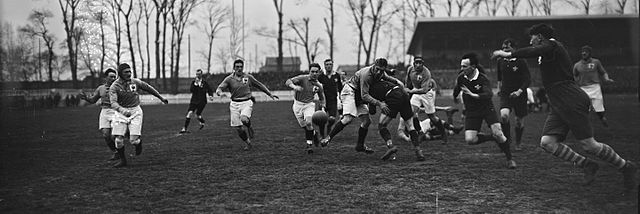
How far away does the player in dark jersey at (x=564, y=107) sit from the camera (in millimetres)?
5535

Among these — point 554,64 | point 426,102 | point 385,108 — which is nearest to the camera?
point 554,64

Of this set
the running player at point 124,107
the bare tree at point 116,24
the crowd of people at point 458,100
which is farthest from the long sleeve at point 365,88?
the bare tree at point 116,24

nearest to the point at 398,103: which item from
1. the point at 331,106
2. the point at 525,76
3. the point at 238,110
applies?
the point at 525,76

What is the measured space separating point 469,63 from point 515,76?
1.70 metres

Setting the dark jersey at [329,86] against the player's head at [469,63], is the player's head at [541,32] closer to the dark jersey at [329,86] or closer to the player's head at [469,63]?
the player's head at [469,63]

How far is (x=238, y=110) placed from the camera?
9.99 metres

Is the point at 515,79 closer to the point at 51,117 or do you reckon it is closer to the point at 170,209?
the point at 170,209

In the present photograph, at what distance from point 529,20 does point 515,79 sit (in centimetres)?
2745

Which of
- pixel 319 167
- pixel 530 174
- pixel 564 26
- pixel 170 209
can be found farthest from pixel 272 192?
pixel 564 26

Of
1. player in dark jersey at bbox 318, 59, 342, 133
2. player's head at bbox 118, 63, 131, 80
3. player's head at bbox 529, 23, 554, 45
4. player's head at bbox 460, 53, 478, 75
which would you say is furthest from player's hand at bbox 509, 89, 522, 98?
player's head at bbox 118, 63, 131, 80

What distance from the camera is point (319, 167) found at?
7512 mm

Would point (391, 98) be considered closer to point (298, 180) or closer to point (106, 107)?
point (298, 180)

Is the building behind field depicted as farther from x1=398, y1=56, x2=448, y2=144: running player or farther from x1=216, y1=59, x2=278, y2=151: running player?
x1=216, y1=59, x2=278, y2=151: running player

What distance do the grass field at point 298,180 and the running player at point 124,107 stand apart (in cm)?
46
